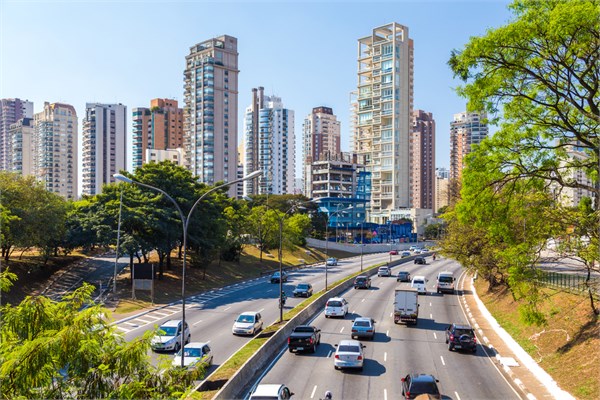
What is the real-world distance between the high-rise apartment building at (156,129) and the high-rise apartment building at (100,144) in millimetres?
4639

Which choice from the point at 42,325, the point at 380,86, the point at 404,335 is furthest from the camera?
the point at 380,86

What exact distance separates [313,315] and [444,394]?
2064cm

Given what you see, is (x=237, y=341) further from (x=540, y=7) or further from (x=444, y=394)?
(x=540, y=7)

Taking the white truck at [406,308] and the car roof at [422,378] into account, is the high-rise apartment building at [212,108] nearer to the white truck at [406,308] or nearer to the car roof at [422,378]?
the white truck at [406,308]

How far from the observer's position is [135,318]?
1578 inches

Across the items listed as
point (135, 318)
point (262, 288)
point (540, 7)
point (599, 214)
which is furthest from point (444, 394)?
point (262, 288)

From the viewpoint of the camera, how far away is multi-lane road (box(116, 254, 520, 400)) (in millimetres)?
22406

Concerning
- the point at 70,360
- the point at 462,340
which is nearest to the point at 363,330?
the point at 462,340

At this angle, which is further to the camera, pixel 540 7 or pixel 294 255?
pixel 294 255

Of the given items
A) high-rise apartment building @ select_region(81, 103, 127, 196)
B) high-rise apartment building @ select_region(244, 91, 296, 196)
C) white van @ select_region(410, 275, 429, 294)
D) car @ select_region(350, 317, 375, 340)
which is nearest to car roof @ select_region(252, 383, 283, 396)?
car @ select_region(350, 317, 375, 340)

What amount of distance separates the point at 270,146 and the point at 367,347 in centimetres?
16112

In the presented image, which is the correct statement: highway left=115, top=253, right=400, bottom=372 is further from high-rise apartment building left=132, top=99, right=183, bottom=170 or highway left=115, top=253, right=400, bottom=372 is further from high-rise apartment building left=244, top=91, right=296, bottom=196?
high-rise apartment building left=244, top=91, right=296, bottom=196

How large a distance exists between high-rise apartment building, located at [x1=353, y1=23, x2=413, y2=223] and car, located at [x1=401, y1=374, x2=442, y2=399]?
433ft

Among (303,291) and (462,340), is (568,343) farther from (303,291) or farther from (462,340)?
(303,291)
